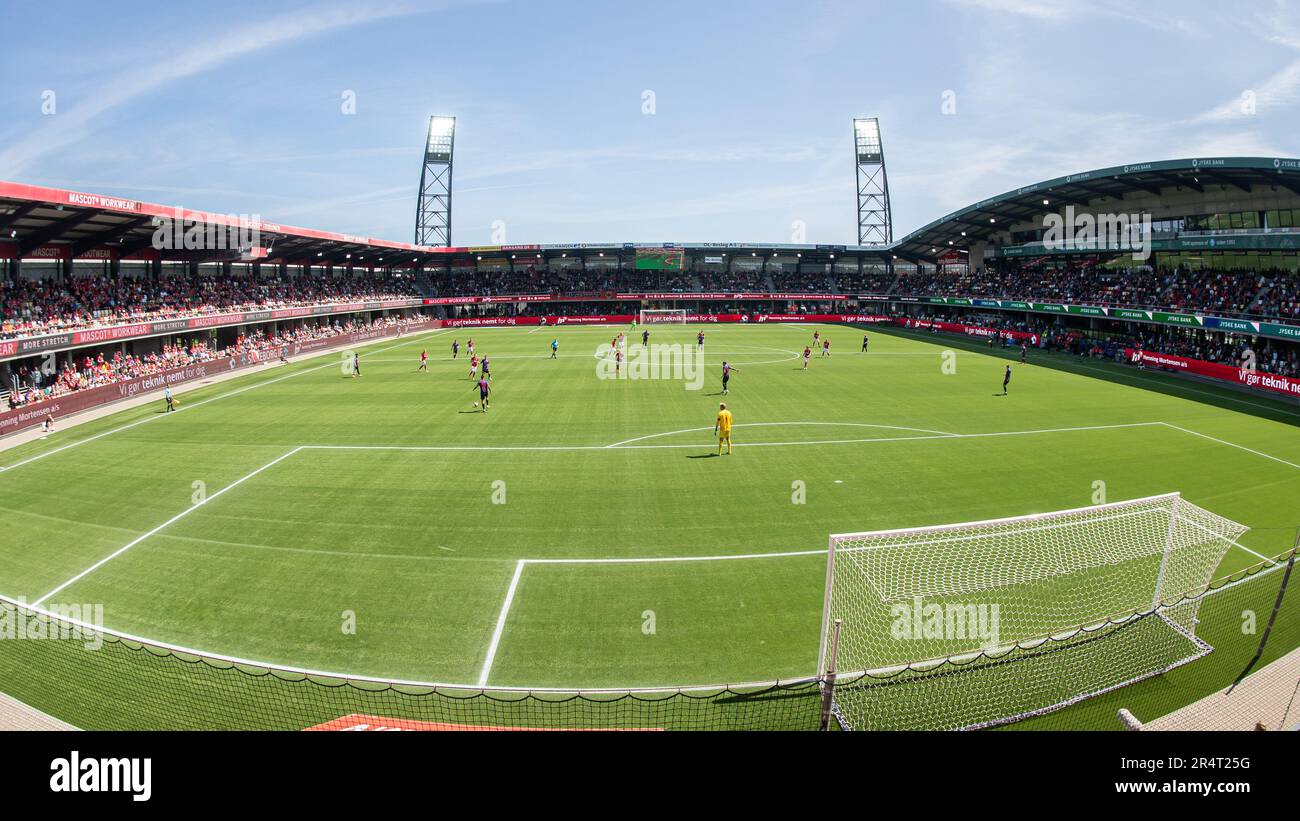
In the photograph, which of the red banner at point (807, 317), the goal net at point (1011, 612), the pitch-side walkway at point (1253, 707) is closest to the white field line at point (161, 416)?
the goal net at point (1011, 612)

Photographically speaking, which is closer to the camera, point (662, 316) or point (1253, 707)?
point (1253, 707)

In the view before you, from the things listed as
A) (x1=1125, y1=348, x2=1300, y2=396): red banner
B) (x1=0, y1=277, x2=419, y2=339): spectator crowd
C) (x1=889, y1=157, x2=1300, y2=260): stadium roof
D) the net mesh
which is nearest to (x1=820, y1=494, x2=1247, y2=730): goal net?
the net mesh

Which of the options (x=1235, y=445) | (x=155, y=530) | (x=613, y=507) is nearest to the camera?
(x=155, y=530)

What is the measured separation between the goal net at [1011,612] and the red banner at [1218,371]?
85.7 ft

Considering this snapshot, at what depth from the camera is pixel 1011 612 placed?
463 inches

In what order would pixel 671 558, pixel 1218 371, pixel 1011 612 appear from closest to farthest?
1. pixel 1011 612
2. pixel 671 558
3. pixel 1218 371

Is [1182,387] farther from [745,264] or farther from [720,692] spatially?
[745,264]

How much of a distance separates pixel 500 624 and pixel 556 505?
19.3ft

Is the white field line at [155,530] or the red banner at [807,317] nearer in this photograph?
the white field line at [155,530]

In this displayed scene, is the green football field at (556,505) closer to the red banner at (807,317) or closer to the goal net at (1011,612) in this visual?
the goal net at (1011,612)

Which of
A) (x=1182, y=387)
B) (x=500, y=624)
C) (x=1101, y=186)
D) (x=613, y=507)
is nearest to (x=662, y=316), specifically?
(x=1101, y=186)

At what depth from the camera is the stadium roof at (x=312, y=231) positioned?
35.8 metres

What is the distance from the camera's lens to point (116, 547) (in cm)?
1540

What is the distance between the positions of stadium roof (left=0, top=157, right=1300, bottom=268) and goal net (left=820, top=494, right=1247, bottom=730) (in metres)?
37.2
